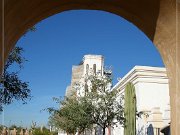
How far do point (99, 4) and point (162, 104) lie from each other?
33381mm

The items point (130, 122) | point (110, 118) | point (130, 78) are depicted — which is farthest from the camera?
point (130, 78)

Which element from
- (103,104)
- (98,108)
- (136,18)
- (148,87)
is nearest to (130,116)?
(103,104)

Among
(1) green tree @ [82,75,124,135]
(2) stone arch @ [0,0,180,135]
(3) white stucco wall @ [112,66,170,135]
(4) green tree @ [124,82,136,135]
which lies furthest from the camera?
(3) white stucco wall @ [112,66,170,135]

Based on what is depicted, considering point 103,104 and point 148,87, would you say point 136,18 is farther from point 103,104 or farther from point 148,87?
point 148,87

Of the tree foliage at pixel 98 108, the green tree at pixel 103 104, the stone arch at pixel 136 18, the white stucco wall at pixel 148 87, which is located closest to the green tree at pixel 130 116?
the tree foliage at pixel 98 108

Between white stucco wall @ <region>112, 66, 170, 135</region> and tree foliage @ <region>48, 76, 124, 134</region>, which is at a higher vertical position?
white stucco wall @ <region>112, 66, 170, 135</region>

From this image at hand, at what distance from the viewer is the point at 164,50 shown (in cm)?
746

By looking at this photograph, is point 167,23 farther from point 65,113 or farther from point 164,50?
point 65,113

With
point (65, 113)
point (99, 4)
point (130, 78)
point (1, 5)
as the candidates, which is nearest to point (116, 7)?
point (99, 4)

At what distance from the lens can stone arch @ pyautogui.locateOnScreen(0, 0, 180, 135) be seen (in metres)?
6.68

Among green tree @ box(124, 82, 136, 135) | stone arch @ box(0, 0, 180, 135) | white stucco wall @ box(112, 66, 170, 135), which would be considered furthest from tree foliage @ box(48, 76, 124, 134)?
stone arch @ box(0, 0, 180, 135)

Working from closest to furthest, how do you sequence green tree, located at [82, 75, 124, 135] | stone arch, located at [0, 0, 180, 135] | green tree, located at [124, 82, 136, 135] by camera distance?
stone arch, located at [0, 0, 180, 135], green tree, located at [82, 75, 124, 135], green tree, located at [124, 82, 136, 135]

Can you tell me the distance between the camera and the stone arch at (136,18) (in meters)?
6.68

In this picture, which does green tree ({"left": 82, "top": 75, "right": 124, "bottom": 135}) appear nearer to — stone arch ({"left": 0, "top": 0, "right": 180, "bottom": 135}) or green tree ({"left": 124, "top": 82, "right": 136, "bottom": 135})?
green tree ({"left": 124, "top": 82, "right": 136, "bottom": 135})
